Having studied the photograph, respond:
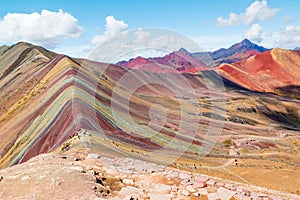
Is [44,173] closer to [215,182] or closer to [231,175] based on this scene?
[215,182]

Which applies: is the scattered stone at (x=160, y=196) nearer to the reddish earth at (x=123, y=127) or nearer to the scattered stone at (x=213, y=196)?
the scattered stone at (x=213, y=196)

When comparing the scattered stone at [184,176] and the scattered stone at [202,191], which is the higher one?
the scattered stone at [184,176]

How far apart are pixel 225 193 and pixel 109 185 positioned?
5.86 m

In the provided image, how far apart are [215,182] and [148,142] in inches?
934

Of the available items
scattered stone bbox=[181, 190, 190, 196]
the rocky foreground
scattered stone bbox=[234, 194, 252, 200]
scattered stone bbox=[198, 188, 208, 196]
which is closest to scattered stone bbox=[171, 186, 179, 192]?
the rocky foreground

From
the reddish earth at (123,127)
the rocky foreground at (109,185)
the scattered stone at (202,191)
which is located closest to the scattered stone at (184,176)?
the rocky foreground at (109,185)

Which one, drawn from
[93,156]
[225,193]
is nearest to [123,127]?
[93,156]

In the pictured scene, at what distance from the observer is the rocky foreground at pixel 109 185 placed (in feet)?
43.2

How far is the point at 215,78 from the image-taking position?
188 metres

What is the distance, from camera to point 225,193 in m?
14.1

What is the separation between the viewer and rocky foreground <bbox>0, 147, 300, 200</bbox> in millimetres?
13164

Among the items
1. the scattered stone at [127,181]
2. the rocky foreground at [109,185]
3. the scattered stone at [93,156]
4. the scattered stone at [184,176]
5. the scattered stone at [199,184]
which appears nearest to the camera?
the rocky foreground at [109,185]

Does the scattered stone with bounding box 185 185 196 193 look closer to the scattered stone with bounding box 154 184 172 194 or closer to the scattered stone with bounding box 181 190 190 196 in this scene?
the scattered stone with bounding box 181 190 190 196

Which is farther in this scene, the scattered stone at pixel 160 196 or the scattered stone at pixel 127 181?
the scattered stone at pixel 127 181
